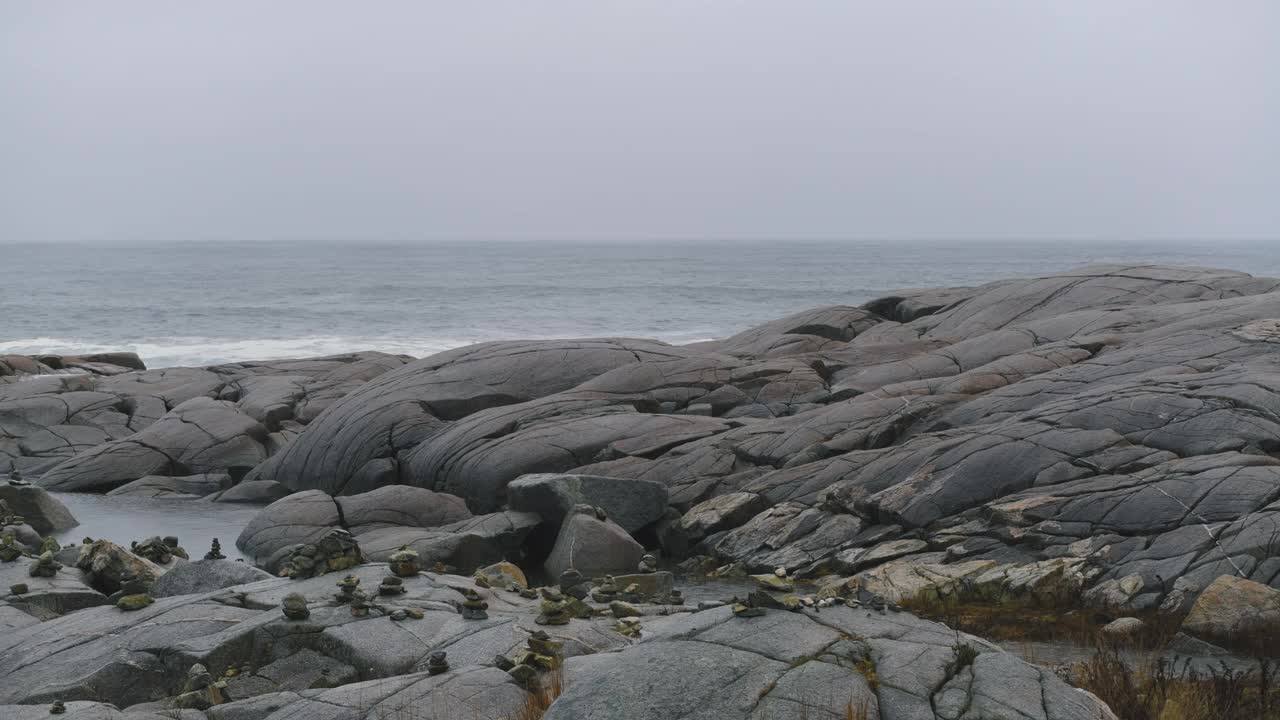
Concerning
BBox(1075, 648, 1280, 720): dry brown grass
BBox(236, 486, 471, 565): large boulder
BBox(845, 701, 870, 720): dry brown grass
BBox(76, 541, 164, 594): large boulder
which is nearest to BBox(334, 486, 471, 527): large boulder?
BBox(236, 486, 471, 565): large boulder

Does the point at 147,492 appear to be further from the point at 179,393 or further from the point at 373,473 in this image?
the point at 179,393

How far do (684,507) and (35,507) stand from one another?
12.3m

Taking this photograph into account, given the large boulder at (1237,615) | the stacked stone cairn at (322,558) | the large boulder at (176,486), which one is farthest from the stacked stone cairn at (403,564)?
the large boulder at (176,486)

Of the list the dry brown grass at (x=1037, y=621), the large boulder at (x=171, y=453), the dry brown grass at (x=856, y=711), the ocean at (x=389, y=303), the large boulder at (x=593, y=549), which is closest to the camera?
the dry brown grass at (x=856, y=711)

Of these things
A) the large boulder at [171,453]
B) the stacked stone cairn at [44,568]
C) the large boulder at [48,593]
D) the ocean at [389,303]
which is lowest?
the ocean at [389,303]

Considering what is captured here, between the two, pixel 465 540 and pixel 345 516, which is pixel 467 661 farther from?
pixel 345 516

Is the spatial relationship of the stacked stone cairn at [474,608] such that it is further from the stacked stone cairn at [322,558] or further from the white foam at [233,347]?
the white foam at [233,347]

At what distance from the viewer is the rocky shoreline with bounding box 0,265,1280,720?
7.88 metres

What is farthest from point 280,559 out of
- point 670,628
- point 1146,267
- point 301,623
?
point 1146,267

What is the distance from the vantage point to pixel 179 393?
3297 cm

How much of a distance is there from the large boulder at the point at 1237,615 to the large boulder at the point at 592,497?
367 inches

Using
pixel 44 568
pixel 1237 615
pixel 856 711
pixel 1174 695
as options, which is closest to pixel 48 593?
pixel 44 568

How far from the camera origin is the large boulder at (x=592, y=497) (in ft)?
63.2

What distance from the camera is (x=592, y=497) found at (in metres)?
19.5
